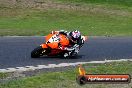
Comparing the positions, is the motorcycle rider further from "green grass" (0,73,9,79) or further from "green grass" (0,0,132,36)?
"green grass" (0,0,132,36)

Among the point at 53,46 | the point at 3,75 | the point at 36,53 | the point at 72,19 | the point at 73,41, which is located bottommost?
the point at 72,19

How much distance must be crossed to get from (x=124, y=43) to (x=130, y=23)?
14.0 m

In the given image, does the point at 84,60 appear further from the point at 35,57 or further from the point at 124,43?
the point at 124,43

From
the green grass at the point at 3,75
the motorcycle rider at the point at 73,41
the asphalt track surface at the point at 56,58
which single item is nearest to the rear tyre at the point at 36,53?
the asphalt track surface at the point at 56,58

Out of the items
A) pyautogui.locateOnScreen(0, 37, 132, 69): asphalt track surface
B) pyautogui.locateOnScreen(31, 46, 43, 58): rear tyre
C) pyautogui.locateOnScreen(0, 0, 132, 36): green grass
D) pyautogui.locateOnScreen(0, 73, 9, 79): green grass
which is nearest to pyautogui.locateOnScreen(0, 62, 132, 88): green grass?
pyautogui.locateOnScreen(0, 73, 9, 79): green grass

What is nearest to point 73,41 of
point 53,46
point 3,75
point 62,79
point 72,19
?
point 53,46

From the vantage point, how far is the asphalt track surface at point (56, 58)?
52.1ft

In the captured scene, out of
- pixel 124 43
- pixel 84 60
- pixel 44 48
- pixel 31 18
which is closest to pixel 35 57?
pixel 44 48

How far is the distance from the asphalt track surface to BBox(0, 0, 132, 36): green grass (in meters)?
7.65

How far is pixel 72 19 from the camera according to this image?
36.7 meters

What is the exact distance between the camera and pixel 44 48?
55.5 ft

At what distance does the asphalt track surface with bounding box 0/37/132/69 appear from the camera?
52.1 feet

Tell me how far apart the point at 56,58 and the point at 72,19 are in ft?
65.5

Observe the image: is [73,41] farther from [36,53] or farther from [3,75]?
[3,75]
